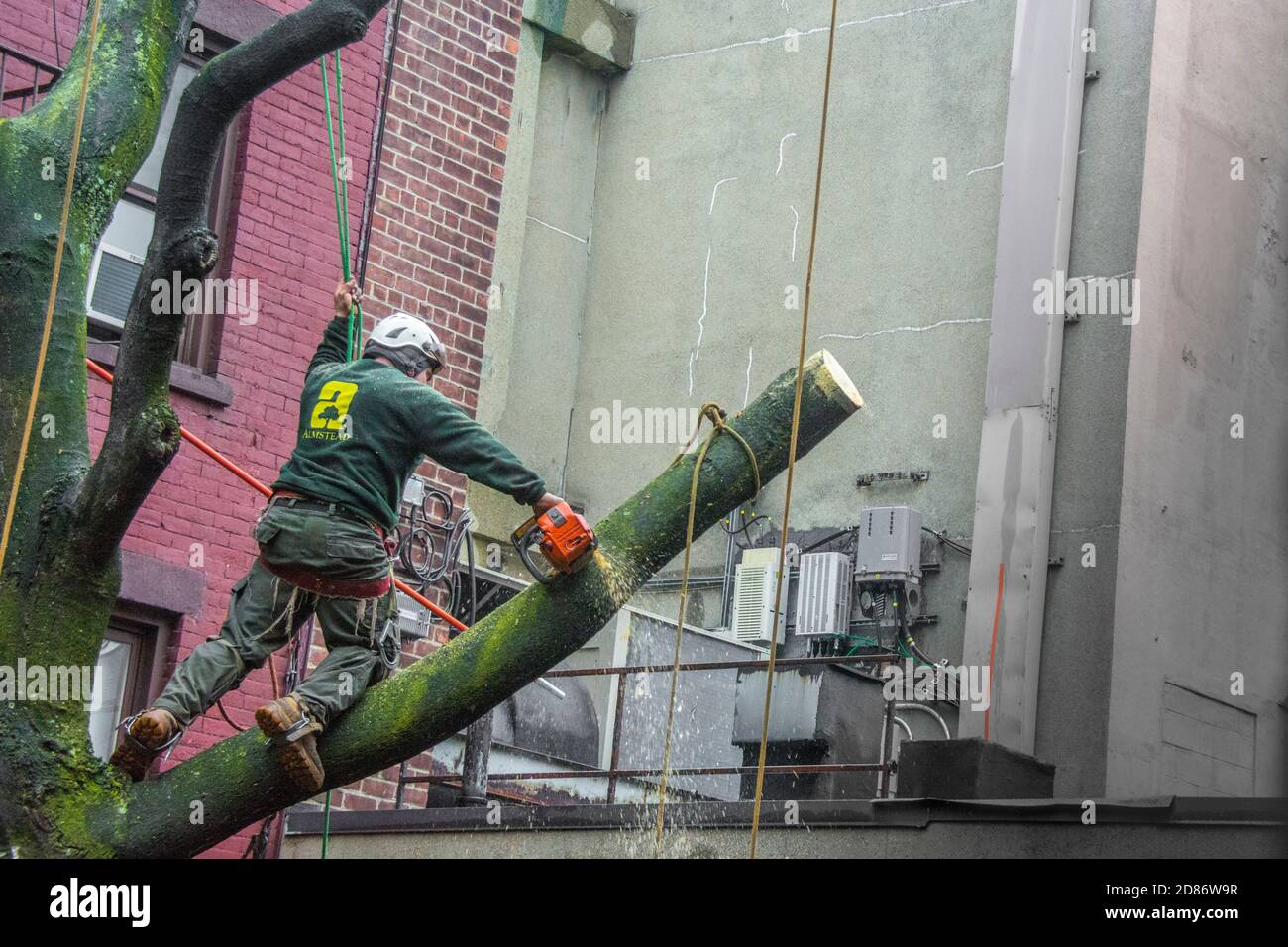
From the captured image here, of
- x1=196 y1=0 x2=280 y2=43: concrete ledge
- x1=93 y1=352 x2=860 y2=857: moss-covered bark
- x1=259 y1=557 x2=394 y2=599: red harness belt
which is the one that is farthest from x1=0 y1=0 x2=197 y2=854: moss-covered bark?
x1=196 y1=0 x2=280 y2=43: concrete ledge

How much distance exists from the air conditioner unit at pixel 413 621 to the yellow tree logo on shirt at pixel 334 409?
5.04 m

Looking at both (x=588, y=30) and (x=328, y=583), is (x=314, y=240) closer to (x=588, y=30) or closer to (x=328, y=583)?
(x=588, y=30)

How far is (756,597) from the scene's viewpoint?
1445cm

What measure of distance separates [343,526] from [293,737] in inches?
32.6

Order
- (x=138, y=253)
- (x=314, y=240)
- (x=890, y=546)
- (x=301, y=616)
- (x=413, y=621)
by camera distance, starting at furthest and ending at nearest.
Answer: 1. (x=890, y=546)
2. (x=314, y=240)
3. (x=413, y=621)
4. (x=138, y=253)
5. (x=301, y=616)

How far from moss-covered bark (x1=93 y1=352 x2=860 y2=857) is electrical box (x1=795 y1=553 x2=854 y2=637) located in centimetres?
741

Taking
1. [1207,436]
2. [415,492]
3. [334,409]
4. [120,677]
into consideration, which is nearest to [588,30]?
[415,492]

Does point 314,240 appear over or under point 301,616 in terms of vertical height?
over

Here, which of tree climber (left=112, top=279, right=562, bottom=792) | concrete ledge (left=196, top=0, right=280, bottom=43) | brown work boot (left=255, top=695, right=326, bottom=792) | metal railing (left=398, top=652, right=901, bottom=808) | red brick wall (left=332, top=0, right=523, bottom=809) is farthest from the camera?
red brick wall (left=332, top=0, right=523, bottom=809)

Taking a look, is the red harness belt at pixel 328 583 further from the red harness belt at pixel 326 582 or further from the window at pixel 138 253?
the window at pixel 138 253

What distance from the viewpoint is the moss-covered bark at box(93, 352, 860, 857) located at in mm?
6094

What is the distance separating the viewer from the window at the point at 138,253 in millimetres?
11305

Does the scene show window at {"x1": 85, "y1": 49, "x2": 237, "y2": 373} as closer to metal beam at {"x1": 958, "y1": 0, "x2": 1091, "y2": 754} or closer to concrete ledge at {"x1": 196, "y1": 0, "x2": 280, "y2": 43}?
Result: concrete ledge at {"x1": 196, "y1": 0, "x2": 280, "y2": 43}

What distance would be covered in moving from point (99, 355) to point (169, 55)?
4.49m
